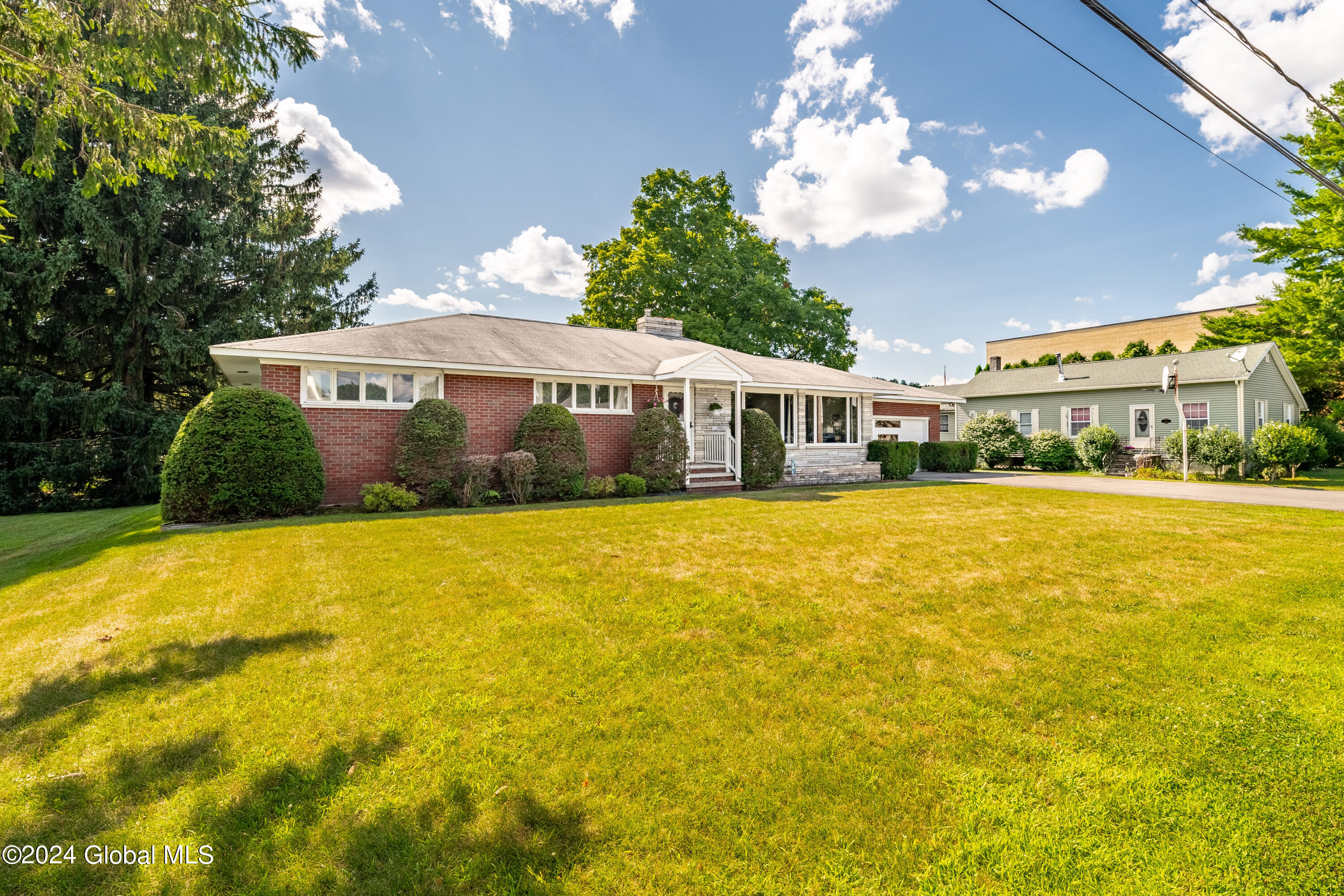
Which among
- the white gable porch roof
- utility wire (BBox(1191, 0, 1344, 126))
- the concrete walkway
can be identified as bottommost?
the concrete walkway

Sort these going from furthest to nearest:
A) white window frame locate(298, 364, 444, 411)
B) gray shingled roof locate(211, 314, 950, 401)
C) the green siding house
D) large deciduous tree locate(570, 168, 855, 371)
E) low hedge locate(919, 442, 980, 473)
Answer: large deciduous tree locate(570, 168, 855, 371) < low hedge locate(919, 442, 980, 473) < the green siding house < gray shingled roof locate(211, 314, 950, 401) < white window frame locate(298, 364, 444, 411)

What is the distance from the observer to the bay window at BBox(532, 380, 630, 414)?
13812mm

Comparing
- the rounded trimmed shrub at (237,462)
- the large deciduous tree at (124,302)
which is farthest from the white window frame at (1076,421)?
the large deciduous tree at (124,302)

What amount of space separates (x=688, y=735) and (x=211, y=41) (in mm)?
10383

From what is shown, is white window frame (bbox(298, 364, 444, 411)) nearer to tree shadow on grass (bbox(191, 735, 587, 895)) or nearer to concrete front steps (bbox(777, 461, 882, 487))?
concrete front steps (bbox(777, 461, 882, 487))

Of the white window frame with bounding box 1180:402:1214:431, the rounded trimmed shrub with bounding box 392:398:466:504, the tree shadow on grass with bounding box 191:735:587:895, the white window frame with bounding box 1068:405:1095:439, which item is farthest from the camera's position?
the white window frame with bounding box 1068:405:1095:439

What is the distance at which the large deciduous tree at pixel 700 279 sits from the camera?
A: 2873 cm

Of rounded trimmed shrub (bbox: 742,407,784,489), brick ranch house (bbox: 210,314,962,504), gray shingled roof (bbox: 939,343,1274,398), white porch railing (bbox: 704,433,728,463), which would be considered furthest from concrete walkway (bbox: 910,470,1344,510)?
white porch railing (bbox: 704,433,728,463)

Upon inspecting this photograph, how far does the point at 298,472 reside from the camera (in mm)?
9695

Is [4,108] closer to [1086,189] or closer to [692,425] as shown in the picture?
[692,425]

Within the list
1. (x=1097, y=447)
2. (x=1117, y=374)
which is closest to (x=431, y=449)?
(x=1097, y=447)

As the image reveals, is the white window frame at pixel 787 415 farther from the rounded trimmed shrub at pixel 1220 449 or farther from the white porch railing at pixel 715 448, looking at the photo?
the rounded trimmed shrub at pixel 1220 449

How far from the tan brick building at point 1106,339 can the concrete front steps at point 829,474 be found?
96.3 feet

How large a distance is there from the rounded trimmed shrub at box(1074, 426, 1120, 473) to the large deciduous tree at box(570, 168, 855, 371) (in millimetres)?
12998
